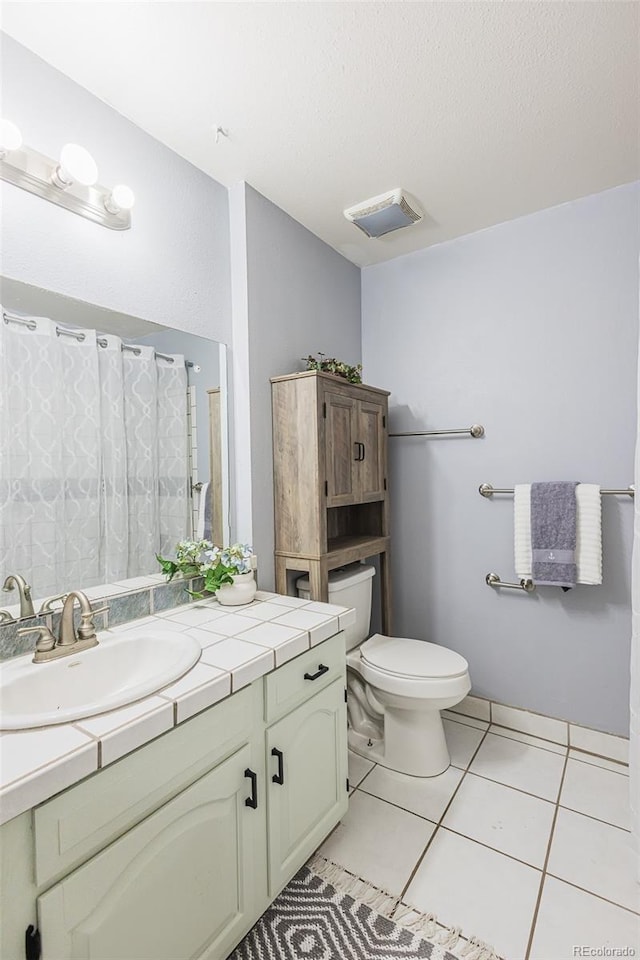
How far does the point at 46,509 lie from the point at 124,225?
34.8 inches

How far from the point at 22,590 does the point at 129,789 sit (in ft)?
1.90

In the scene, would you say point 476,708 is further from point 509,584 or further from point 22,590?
point 22,590

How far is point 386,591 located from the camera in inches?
93.0

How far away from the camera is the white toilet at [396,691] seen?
70.1 inches

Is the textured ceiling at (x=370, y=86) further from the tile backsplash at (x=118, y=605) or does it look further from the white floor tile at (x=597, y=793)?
the white floor tile at (x=597, y=793)

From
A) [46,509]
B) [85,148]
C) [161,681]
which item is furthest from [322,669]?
[85,148]

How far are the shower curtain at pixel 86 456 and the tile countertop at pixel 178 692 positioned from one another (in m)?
0.25

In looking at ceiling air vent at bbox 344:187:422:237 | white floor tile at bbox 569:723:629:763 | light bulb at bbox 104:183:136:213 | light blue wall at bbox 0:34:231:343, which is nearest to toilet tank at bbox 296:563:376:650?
white floor tile at bbox 569:723:629:763

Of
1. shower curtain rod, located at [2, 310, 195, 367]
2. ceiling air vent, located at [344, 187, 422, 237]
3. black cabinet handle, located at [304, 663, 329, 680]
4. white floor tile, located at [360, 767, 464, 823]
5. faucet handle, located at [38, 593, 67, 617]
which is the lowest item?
white floor tile, located at [360, 767, 464, 823]

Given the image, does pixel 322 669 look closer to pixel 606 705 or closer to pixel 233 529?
pixel 233 529

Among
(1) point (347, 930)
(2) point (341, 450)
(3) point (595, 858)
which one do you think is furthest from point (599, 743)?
(2) point (341, 450)

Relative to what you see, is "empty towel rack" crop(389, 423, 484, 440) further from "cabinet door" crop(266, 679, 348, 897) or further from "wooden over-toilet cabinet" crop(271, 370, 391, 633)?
"cabinet door" crop(266, 679, 348, 897)

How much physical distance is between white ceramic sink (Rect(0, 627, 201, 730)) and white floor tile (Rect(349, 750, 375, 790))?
3.54 ft

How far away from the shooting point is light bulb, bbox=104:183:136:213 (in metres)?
1.36
